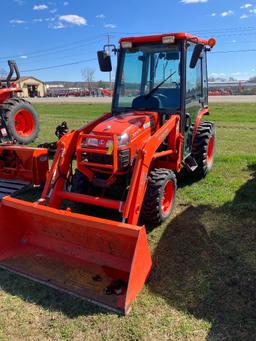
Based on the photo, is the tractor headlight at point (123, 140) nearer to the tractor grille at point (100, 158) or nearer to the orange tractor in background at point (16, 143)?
the tractor grille at point (100, 158)

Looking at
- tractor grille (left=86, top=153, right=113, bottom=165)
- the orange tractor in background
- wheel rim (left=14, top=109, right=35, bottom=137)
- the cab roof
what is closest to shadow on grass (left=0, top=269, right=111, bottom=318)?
tractor grille (left=86, top=153, right=113, bottom=165)

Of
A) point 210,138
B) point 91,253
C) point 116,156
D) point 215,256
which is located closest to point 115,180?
point 116,156

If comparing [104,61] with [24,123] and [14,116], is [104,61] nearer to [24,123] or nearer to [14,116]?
[14,116]

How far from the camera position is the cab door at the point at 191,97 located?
5203 mm

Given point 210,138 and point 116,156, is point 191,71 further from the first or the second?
point 116,156

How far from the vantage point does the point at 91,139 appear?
14.4ft

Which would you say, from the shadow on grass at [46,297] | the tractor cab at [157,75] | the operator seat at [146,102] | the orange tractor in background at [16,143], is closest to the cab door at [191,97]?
the tractor cab at [157,75]

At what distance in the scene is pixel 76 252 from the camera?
3.89 meters

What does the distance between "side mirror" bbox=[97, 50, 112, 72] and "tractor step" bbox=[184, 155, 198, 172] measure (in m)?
2.02

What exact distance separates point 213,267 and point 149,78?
2976 millimetres

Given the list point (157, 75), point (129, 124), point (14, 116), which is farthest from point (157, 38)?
point (14, 116)

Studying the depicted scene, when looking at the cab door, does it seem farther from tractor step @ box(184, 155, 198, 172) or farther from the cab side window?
tractor step @ box(184, 155, 198, 172)

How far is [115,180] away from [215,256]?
154 centimetres

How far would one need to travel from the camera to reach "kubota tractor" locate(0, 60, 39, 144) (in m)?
8.46
